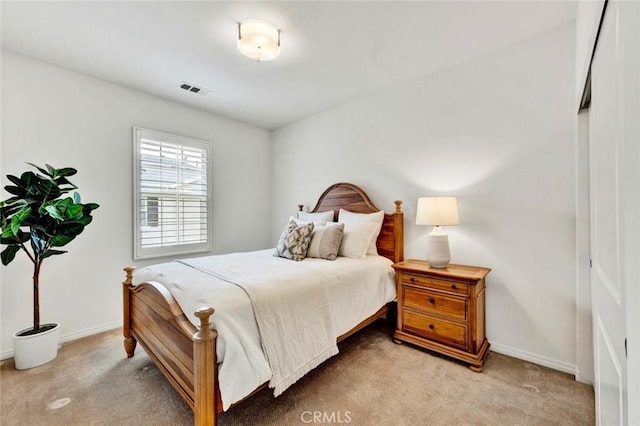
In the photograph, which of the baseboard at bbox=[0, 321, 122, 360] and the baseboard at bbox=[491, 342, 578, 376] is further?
the baseboard at bbox=[0, 321, 122, 360]

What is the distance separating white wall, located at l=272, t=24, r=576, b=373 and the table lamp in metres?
0.29

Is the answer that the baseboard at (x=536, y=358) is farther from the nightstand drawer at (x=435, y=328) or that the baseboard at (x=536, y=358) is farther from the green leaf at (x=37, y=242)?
the green leaf at (x=37, y=242)

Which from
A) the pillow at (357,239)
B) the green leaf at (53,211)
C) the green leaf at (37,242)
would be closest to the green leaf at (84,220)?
the green leaf at (53,211)

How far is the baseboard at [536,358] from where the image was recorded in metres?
1.98

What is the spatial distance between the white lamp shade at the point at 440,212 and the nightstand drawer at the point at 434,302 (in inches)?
24.0

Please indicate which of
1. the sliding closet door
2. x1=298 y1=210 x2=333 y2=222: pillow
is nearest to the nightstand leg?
the sliding closet door

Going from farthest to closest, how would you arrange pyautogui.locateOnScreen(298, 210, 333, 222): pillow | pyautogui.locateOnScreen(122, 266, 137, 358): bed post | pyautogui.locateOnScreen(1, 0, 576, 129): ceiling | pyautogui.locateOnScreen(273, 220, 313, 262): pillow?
pyautogui.locateOnScreen(298, 210, 333, 222): pillow
pyautogui.locateOnScreen(273, 220, 313, 262): pillow
pyautogui.locateOnScreen(122, 266, 137, 358): bed post
pyautogui.locateOnScreen(1, 0, 576, 129): ceiling

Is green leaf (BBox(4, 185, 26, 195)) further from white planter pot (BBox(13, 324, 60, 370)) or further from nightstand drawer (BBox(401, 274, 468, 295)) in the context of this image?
nightstand drawer (BBox(401, 274, 468, 295))

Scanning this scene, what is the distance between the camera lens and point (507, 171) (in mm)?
2268

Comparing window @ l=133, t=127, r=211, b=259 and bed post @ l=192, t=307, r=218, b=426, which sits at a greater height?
window @ l=133, t=127, r=211, b=259

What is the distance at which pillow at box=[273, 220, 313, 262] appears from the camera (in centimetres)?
258

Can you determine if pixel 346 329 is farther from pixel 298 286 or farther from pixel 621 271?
pixel 621 271

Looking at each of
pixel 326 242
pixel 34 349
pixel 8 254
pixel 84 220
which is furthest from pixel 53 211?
pixel 326 242

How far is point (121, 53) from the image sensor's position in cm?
234
